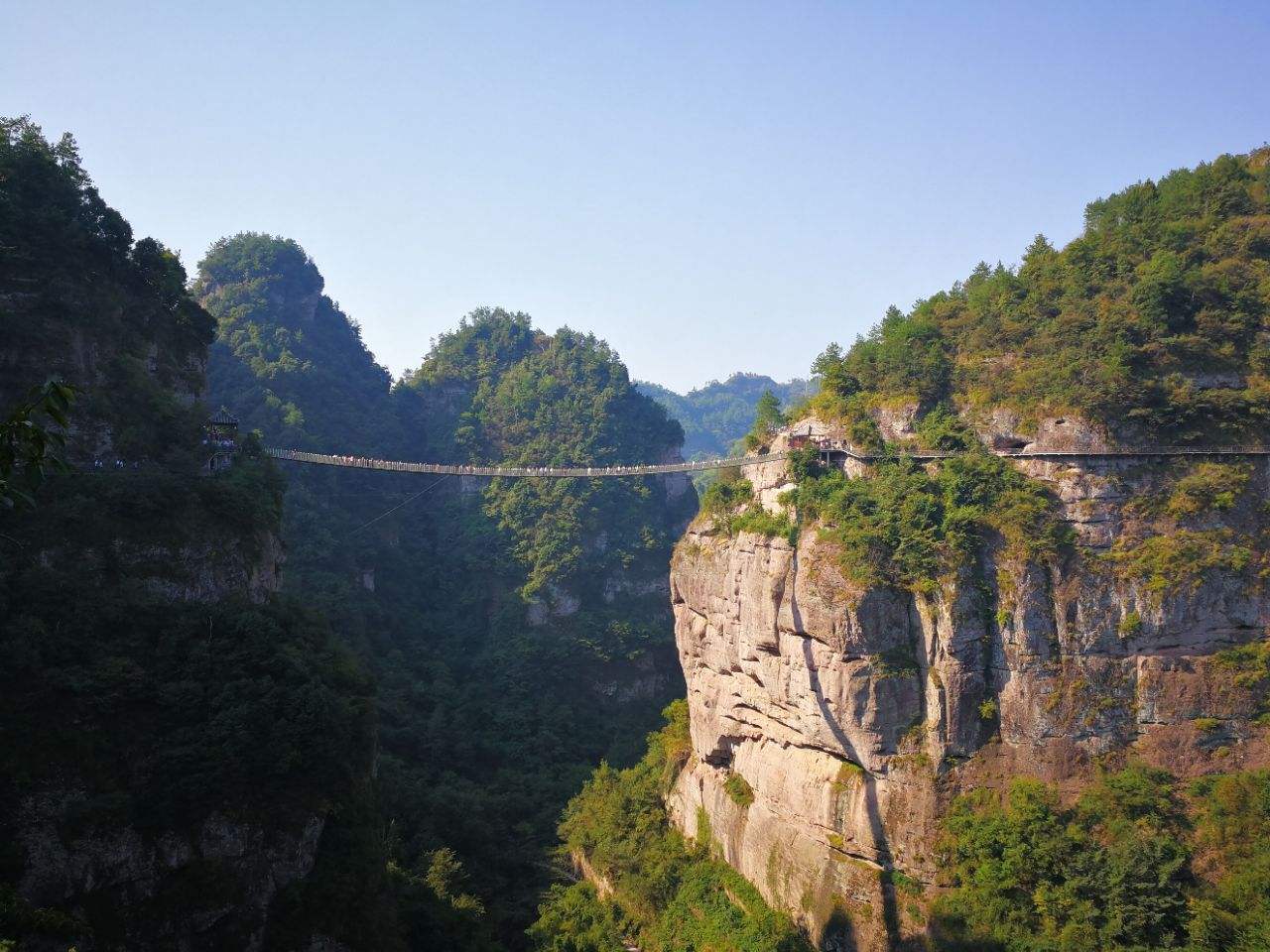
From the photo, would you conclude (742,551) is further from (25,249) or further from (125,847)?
(25,249)

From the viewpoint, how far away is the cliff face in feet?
67.2

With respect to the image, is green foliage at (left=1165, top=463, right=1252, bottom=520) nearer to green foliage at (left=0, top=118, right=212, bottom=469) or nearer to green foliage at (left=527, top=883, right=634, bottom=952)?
green foliage at (left=527, top=883, right=634, bottom=952)

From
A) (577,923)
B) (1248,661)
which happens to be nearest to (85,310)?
(577,923)

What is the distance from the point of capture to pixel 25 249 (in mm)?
21172

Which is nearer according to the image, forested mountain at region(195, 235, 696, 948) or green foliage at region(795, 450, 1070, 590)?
green foliage at region(795, 450, 1070, 590)

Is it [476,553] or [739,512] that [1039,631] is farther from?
[476,553]

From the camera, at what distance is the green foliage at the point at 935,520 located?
21.5 metres

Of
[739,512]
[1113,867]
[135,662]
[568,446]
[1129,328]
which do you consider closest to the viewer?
[135,662]

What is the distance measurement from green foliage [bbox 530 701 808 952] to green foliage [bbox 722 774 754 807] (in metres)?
2.04

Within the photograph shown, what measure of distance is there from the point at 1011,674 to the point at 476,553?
32.7 metres

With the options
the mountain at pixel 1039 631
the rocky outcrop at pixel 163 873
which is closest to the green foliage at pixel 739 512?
the mountain at pixel 1039 631

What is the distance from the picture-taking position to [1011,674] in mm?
21250

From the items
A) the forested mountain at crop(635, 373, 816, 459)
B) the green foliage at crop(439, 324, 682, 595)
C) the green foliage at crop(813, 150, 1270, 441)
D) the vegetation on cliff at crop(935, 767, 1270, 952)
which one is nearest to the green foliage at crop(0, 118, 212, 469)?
the green foliage at crop(813, 150, 1270, 441)

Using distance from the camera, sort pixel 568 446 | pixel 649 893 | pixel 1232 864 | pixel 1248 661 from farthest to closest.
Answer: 1. pixel 568 446
2. pixel 649 893
3. pixel 1248 661
4. pixel 1232 864
